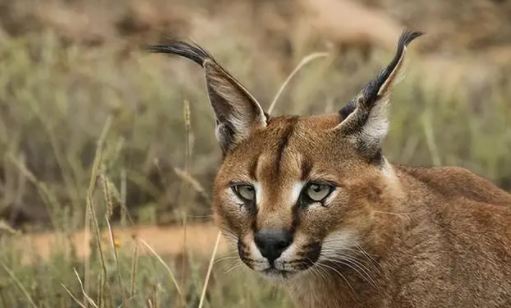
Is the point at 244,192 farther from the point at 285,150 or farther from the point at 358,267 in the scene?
the point at 358,267

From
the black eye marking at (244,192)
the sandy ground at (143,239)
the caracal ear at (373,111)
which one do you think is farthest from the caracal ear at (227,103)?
the sandy ground at (143,239)

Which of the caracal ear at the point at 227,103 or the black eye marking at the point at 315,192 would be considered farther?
the caracal ear at the point at 227,103

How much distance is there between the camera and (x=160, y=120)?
942cm

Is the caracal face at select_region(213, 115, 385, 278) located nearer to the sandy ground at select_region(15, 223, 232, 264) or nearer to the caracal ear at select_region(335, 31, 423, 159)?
the caracal ear at select_region(335, 31, 423, 159)

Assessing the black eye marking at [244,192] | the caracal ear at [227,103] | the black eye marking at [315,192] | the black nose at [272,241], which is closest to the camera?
the black nose at [272,241]

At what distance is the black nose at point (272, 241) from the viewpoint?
434cm

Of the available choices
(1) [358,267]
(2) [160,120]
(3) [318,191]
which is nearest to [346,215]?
(3) [318,191]

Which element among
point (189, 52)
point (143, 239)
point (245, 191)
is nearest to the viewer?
point (245, 191)

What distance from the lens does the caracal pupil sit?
444 centimetres

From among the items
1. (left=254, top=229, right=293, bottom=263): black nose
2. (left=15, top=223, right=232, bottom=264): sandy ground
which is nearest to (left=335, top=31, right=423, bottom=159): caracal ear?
(left=254, top=229, right=293, bottom=263): black nose

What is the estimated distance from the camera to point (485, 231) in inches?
187

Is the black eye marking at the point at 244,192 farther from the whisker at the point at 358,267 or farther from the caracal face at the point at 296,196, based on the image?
the whisker at the point at 358,267

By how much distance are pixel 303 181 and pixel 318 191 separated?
64 mm

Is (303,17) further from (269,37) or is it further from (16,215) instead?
(16,215)
